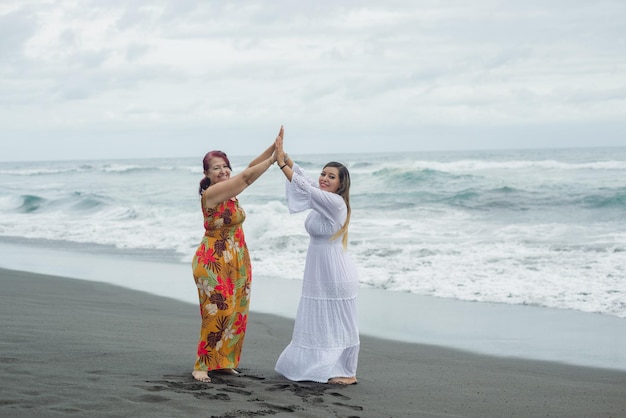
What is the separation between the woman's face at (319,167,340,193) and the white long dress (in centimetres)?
9

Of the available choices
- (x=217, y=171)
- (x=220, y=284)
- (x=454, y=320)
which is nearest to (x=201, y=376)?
(x=220, y=284)

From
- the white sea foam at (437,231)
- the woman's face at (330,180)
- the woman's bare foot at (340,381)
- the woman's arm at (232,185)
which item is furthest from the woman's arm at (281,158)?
the white sea foam at (437,231)

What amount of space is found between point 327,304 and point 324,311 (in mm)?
60

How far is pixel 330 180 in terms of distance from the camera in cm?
578

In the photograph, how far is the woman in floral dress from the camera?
5578 mm

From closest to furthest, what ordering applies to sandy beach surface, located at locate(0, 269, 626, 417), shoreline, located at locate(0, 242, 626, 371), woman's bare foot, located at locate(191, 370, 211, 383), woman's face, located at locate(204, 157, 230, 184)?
sandy beach surface, located at locate(0, 269, 626, 417), woman's bare foot, located at locate(191, 370, 211, 383), woman's face, located at locate(204, 157, 230, 184), shoreline, located at locate(0, 242, 626, 371)

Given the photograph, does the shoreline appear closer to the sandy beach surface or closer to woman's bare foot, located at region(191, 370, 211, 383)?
the sandy beach surface

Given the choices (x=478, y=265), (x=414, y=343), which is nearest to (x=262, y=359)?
(x=414, y=343)

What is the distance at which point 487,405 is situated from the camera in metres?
5.39

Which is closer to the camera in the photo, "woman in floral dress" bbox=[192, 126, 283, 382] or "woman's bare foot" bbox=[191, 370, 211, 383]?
"woman's bare foot" bbox=[191, 370, 211, 383]

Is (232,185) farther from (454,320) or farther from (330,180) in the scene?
(454,320)

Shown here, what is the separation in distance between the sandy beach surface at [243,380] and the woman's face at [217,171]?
152 cm

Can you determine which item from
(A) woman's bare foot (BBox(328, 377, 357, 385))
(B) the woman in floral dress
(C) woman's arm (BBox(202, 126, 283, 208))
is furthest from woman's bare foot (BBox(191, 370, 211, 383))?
(C) woman's arm (BBox(202, 126, 283, 208))

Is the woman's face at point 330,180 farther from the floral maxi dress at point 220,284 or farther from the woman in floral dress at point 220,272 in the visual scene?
the floral maxi dress at point 220,284
